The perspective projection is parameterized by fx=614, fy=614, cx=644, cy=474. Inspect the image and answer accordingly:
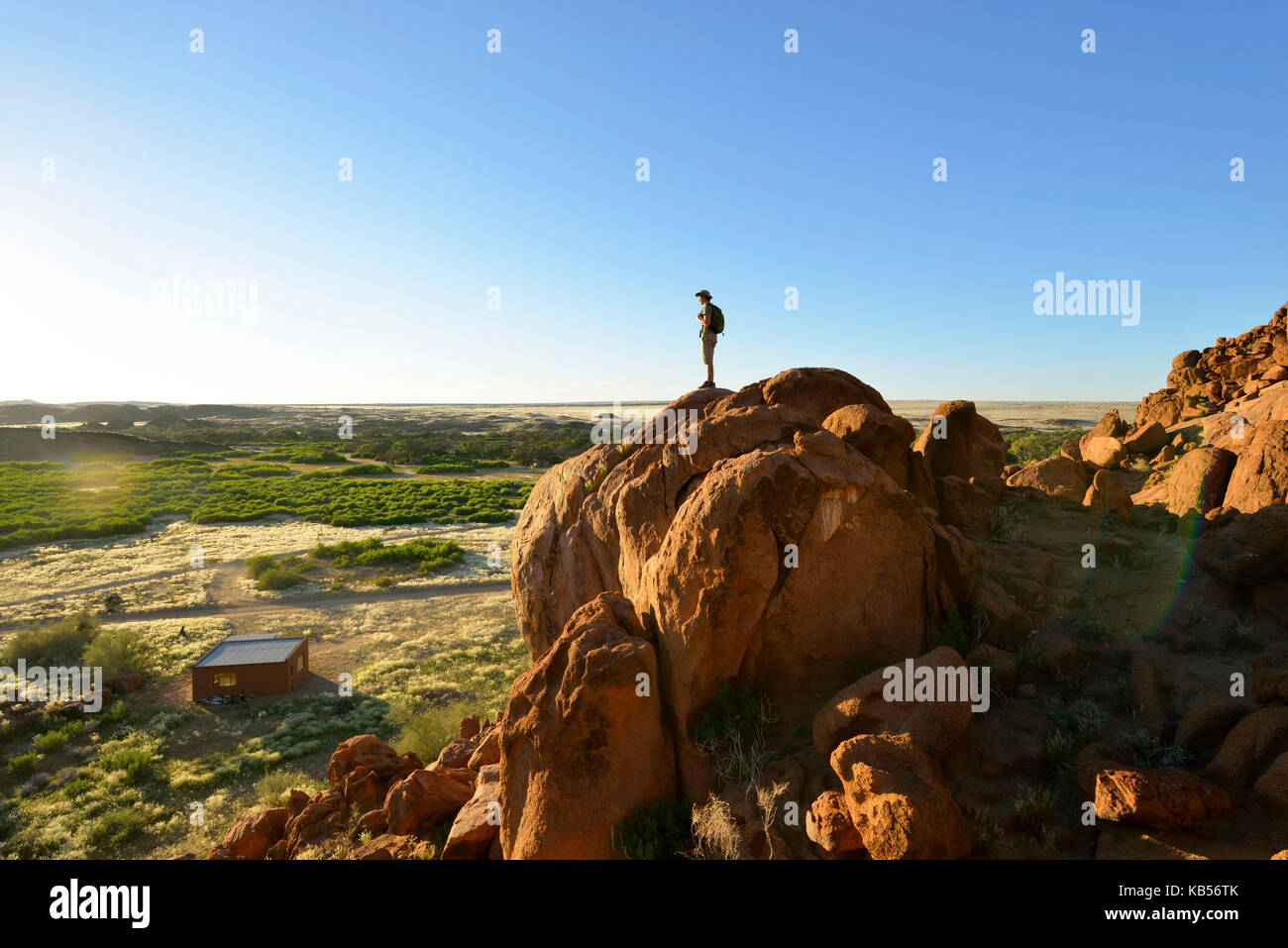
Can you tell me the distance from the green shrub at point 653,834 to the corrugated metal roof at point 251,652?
14713 mm

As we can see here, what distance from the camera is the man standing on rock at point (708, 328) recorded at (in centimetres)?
1271

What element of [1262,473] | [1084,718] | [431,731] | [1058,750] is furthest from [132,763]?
[1262,473]

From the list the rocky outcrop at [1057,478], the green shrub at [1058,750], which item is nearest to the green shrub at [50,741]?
the green shrub at [1058,750]

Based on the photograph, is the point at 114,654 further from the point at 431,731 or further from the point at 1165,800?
the point at 1165,800

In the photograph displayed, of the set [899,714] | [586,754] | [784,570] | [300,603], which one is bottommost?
[300,603]

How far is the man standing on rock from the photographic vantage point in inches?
500

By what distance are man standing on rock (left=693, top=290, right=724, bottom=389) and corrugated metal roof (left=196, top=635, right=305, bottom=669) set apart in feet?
48.1

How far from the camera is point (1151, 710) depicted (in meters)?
6.71

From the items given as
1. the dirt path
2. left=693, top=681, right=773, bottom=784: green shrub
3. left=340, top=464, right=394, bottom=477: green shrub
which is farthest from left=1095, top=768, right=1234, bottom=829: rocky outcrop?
left=340, top=464, right=394, bottom=477: green shrub

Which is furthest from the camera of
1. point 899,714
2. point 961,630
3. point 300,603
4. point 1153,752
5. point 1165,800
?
point 300,603

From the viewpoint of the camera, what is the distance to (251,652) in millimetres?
18297

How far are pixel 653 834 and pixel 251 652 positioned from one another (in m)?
16.6

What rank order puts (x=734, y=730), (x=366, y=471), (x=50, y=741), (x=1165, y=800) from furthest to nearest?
(x=366, y=471) → (x=50, y=741) → (x=734, y=730) → (x=1165, y=800)

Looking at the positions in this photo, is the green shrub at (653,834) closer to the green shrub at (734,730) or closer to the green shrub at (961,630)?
the green shrub at (734,730)
